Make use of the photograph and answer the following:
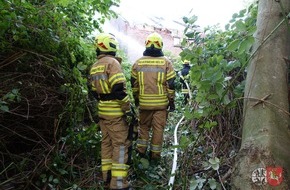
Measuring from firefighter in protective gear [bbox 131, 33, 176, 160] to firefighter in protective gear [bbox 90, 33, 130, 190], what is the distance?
0.66 metres

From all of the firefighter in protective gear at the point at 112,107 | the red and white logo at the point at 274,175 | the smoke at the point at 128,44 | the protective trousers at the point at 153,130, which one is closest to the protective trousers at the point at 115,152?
the firefighter in protective gear at the point at 112,107

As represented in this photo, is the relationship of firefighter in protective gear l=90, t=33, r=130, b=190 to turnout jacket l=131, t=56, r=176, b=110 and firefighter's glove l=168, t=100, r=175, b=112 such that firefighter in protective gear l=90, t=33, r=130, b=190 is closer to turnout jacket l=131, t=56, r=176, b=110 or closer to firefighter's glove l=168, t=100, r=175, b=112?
turnout jacket l=131, t=56, r=176, b=110

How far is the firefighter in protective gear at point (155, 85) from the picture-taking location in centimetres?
391

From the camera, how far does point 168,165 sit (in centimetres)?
376

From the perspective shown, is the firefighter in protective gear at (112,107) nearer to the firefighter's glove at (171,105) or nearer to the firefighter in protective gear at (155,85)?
the firefighter in protective gear at (155,85)

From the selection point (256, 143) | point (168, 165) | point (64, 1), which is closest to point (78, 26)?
point (64, 1)

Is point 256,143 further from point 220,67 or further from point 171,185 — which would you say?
point 171,185

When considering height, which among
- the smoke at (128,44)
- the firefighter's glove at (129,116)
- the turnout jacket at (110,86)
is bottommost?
the firefighter's glove at (129,116)

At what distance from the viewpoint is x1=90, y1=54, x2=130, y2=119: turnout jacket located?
3.24m

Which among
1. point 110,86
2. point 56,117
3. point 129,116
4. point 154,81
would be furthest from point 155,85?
point 56,117

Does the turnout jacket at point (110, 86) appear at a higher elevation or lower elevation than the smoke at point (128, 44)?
lower

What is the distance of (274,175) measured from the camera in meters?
1.69

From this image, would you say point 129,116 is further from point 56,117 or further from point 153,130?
point 56,117

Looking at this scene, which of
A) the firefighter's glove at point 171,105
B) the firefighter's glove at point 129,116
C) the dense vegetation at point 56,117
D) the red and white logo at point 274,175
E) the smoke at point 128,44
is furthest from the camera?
the smoke at point 128,44
